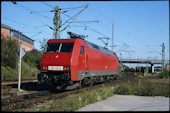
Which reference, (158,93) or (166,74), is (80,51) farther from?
(166,74)

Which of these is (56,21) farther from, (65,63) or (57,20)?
(65,63)

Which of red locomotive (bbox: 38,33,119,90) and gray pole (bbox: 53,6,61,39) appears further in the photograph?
gray pole (bbox: 53,6,61,39)

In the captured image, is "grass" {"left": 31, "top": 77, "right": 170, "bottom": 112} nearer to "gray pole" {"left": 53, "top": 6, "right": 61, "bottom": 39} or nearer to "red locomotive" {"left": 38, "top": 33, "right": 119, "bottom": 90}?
"red locomotive" {"left": 38, "top": 33, "right": 119, "bottom": 90}

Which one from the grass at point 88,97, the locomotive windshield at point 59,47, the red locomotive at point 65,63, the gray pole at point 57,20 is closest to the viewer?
the grass at point 88,97

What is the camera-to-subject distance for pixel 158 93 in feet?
40.0

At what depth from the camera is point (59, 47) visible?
14.2 meters

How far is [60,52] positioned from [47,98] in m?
3.75

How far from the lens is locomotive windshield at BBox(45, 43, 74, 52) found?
1393cm

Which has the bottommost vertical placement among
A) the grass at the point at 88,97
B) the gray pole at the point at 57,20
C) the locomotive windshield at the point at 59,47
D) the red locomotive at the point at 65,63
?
the grass at the point at 88,97

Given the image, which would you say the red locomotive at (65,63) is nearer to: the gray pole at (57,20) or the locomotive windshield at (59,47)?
the locomotive windshield at (59,47)

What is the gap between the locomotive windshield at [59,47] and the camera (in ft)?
45.7

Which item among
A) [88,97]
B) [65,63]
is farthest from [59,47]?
[88,97]

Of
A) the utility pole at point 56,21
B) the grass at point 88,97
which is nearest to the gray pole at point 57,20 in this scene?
the utility pole at point 56,21

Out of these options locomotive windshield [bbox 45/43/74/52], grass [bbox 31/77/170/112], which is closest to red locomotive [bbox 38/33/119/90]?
locomotive windshield [bbox 45/43/74/52]
